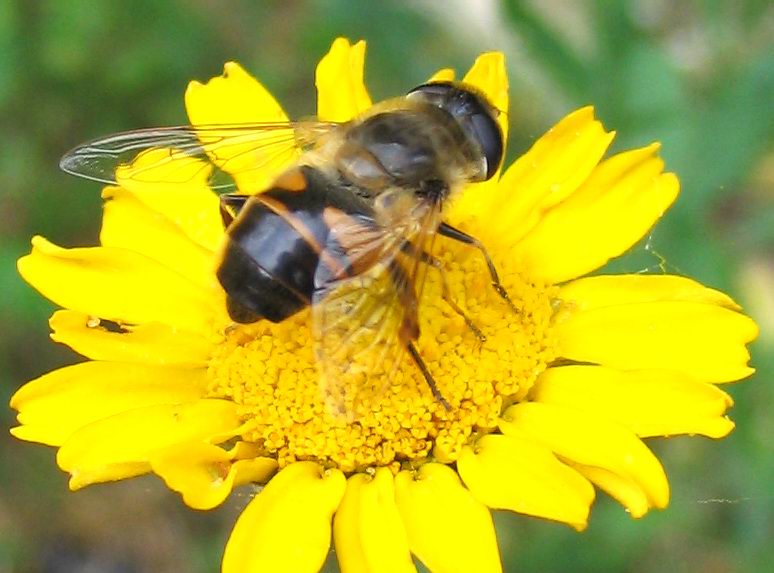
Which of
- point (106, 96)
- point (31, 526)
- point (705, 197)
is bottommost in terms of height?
point (31, 526)

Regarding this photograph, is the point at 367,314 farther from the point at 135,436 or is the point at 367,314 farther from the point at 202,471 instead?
the point at 135,436

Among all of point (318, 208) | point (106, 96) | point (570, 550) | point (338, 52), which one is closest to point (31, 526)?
point (106, 96)

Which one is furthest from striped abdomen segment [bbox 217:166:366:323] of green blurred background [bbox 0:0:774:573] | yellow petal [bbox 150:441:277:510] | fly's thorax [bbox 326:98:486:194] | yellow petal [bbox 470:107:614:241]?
green blurred background [bbox 0:0:774:573]

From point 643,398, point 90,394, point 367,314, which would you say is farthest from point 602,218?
point 90,394

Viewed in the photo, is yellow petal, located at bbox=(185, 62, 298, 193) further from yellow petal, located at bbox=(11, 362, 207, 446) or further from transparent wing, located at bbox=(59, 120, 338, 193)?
yellow petal, located at bbox=(11, 362, 207, 446)

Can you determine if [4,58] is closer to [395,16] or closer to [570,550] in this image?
[395,16]
